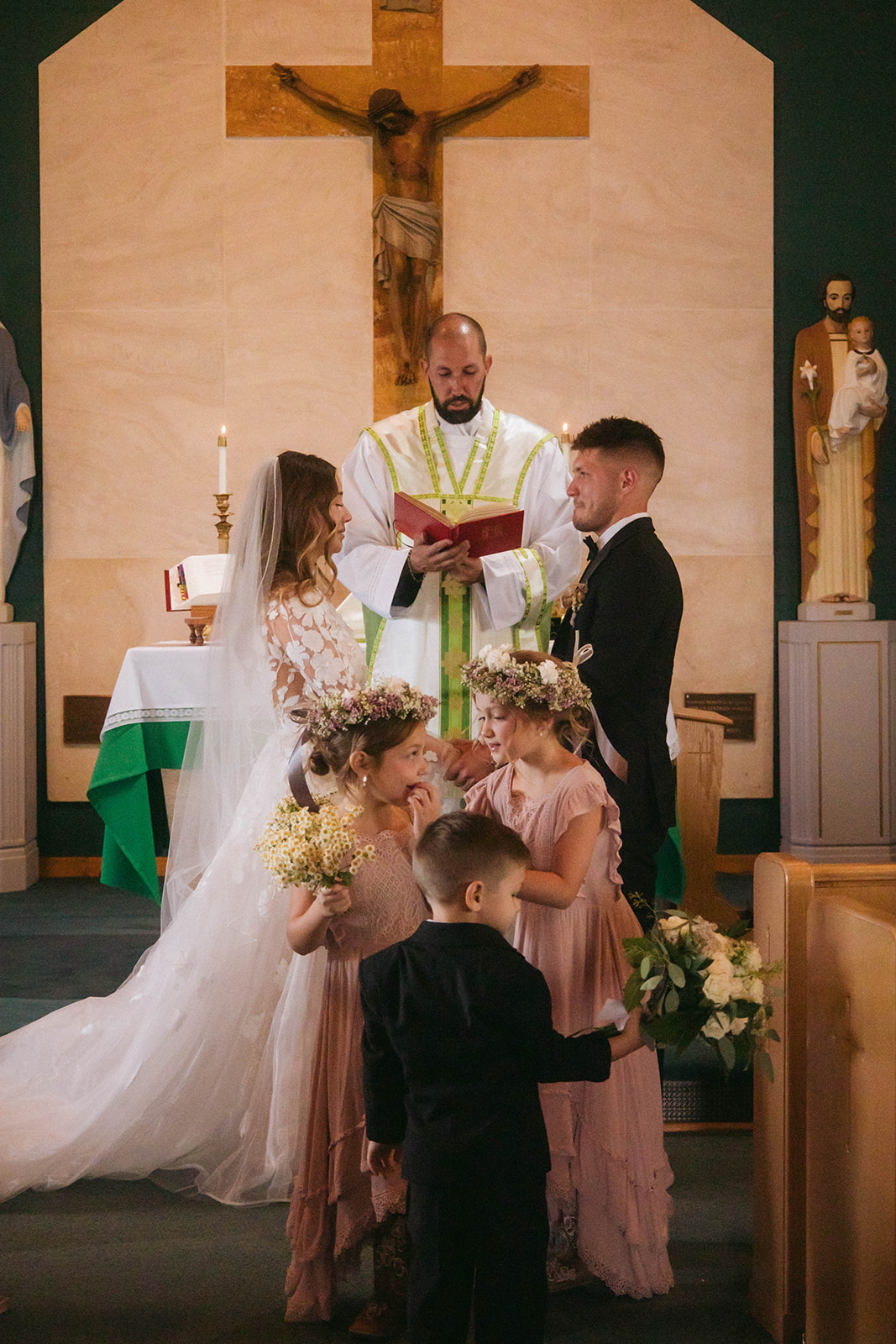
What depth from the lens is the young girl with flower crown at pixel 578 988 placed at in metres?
2.38

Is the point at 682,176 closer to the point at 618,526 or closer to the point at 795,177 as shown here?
the point at 795,177

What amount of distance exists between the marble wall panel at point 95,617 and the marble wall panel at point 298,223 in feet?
4.97

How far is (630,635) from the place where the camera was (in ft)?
10.0

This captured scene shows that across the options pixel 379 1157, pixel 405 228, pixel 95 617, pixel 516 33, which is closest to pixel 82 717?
pixel 95 617

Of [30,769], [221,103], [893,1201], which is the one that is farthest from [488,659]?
[221,103]

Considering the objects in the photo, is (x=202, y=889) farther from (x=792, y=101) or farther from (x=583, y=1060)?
(x=792, y=101)

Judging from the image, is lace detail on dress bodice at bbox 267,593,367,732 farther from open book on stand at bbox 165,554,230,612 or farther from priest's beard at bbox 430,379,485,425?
open book on stand at bbox 165,554,230,612

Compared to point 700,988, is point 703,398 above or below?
above

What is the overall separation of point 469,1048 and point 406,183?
535 centimetres

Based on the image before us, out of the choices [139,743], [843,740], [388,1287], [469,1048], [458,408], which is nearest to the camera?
[469,1048]

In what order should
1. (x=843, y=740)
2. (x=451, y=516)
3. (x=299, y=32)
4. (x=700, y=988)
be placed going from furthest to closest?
(x=299, y=32) → (x=843, y=740) → (x=451, y=516) → (x=700, y=988)

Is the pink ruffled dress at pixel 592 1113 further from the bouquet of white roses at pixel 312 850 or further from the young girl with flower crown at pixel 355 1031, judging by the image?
the bouquet of white roses at pixel 312 850

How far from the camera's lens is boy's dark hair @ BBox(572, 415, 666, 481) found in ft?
10.3

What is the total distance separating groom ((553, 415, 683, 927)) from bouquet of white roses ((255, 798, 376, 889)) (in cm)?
110
